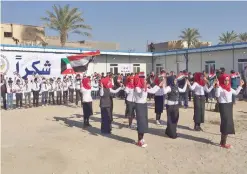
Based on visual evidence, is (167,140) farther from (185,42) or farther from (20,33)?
(185,42)

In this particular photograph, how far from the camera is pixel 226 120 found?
805cm

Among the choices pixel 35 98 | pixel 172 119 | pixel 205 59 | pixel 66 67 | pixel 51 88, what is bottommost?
pixel 172 119

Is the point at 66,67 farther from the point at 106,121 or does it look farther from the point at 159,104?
the point at 106,121

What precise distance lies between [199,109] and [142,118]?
2.69m

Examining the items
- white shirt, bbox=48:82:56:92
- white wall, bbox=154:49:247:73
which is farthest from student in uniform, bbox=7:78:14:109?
white wall, bbox=154:49:247:73

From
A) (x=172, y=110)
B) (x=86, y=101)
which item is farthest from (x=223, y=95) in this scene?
(x=86, y=101)

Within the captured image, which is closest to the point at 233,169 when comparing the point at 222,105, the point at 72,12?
the point at 222,105

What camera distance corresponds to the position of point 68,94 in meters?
19.4

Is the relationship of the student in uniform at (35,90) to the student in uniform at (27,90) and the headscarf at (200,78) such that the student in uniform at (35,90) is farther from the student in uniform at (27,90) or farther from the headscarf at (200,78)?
the headscarf at (200,78)

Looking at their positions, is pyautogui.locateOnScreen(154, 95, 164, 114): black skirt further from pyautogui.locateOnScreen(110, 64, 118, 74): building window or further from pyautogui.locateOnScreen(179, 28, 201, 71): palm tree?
pyautogui.locateOnScreen(179, 28, 201, 71): palm tree

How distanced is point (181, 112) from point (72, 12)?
1760 cm

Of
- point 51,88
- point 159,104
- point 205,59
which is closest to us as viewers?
point 159,104

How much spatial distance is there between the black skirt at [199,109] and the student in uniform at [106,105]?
2.73 meters

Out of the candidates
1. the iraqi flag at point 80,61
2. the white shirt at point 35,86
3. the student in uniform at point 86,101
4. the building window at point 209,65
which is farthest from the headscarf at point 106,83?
the building window at point 209,65
